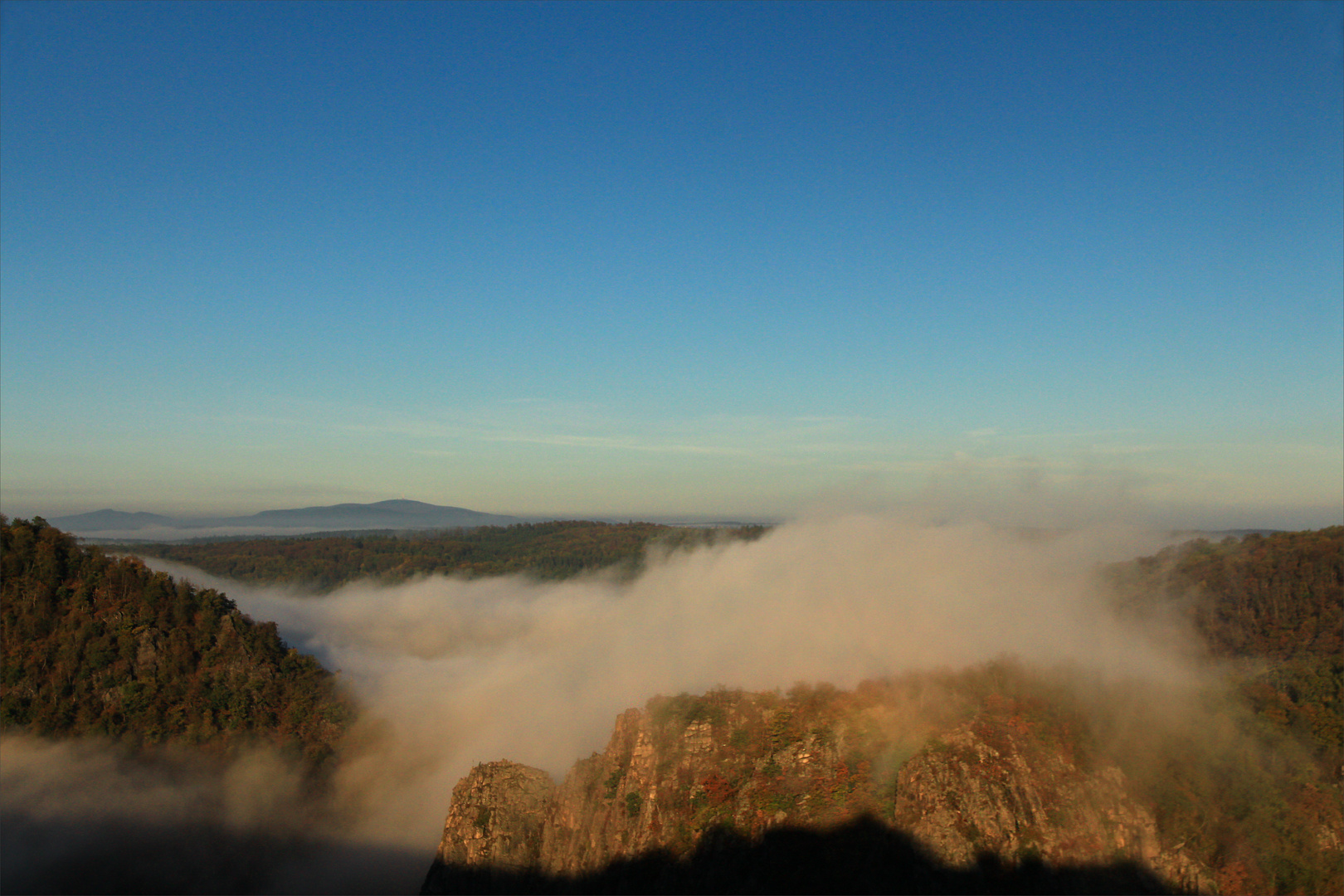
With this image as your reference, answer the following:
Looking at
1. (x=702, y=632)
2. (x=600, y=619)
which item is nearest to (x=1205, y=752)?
(x=702, y=632)

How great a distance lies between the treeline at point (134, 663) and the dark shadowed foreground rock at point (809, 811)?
6134 centimetres

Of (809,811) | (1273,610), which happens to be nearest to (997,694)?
(809,811)

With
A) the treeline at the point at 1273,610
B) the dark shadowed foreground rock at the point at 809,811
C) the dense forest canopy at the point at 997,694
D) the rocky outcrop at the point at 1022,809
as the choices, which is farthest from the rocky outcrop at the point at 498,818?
the treeline at the point at 1273,610

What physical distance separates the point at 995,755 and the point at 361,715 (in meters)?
90.2

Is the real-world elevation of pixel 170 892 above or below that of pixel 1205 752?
below

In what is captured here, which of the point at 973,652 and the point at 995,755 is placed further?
the point at 973,652

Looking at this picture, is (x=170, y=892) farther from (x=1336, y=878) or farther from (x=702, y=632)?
(x=1336, y=878)

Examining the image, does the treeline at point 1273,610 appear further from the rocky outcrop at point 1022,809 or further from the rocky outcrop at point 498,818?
the rocky outcrop at point 498,818

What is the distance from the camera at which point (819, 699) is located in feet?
148

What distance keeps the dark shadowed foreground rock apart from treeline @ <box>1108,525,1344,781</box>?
13405 mm

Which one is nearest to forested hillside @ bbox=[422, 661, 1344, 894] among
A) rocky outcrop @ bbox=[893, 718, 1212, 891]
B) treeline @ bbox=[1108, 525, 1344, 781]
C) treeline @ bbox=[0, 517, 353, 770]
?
rocky outcrop @ bbox=[893, 718, 1212, 891]

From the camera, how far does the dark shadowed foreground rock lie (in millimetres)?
34781

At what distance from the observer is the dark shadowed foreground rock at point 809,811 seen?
34.8m

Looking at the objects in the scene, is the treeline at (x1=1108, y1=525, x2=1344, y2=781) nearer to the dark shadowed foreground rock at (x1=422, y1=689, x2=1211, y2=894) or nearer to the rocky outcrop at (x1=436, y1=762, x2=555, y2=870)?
the dark shadowed foreground rock at (x1=422, y1=689, x2=1211, y2=894)
